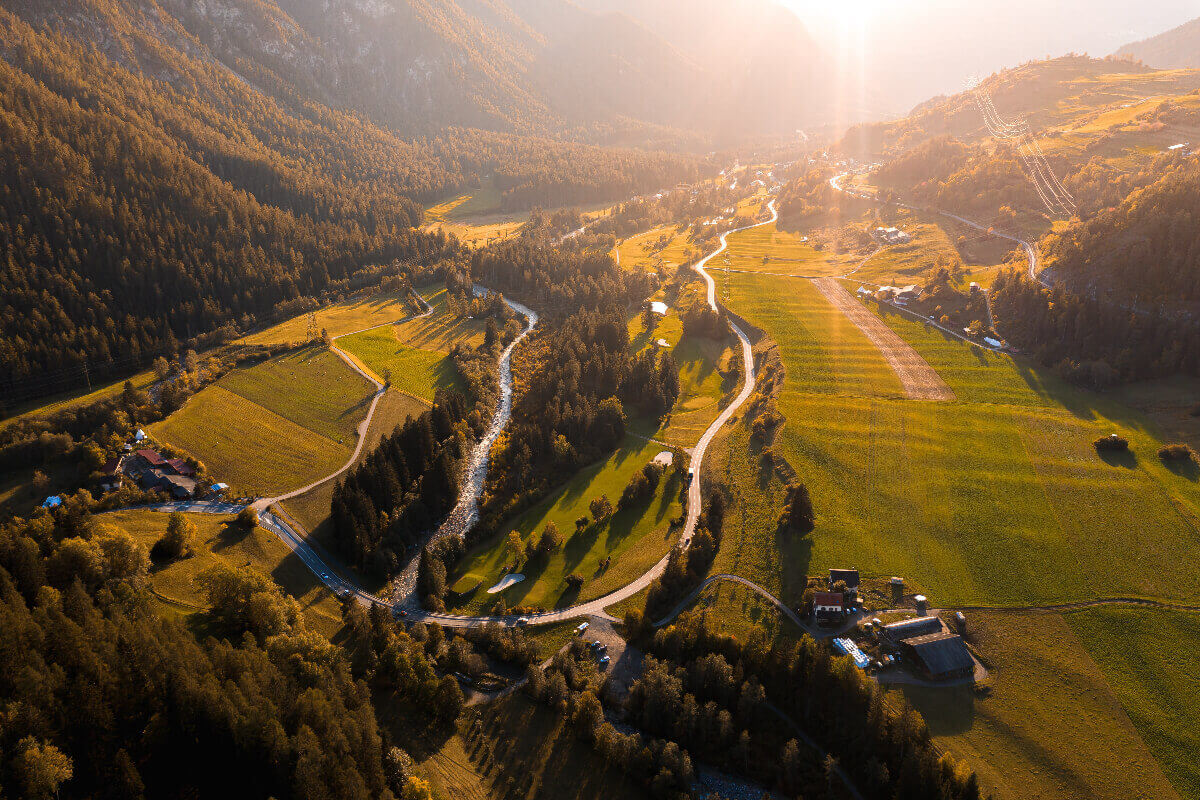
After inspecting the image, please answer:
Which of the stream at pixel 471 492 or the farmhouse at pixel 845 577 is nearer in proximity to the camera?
the farmhouse at pixel 845 577

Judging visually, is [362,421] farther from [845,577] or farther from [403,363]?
[845,577]

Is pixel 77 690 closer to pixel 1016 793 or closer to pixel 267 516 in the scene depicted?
pixel 267 516

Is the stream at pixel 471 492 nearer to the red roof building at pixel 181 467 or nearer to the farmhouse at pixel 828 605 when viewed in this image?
the red roof building at pixel 181 467

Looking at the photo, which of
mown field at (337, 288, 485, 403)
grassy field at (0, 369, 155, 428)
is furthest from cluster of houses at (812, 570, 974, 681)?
grassy field at (0, 369, 155, 428)

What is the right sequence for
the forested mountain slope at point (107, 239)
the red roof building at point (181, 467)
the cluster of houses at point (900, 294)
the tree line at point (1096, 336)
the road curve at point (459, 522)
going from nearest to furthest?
the road curve at point (459, 522) → the red roof building at point (181, 467) → the tree line at point (1096, 336) → the forested mountain slope at point (107, 239) → the cluster of houses at point (900, 294)

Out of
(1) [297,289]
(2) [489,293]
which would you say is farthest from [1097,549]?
(1) [297,289]

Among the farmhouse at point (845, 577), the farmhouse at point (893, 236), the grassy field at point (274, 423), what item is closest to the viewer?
the farmhouse at point (845, 577)

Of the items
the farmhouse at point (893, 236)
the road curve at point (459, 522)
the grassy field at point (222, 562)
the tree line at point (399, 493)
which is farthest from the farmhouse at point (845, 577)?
the farmhouse at point (893, 236)

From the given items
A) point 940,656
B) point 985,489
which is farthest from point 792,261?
point 940,656
